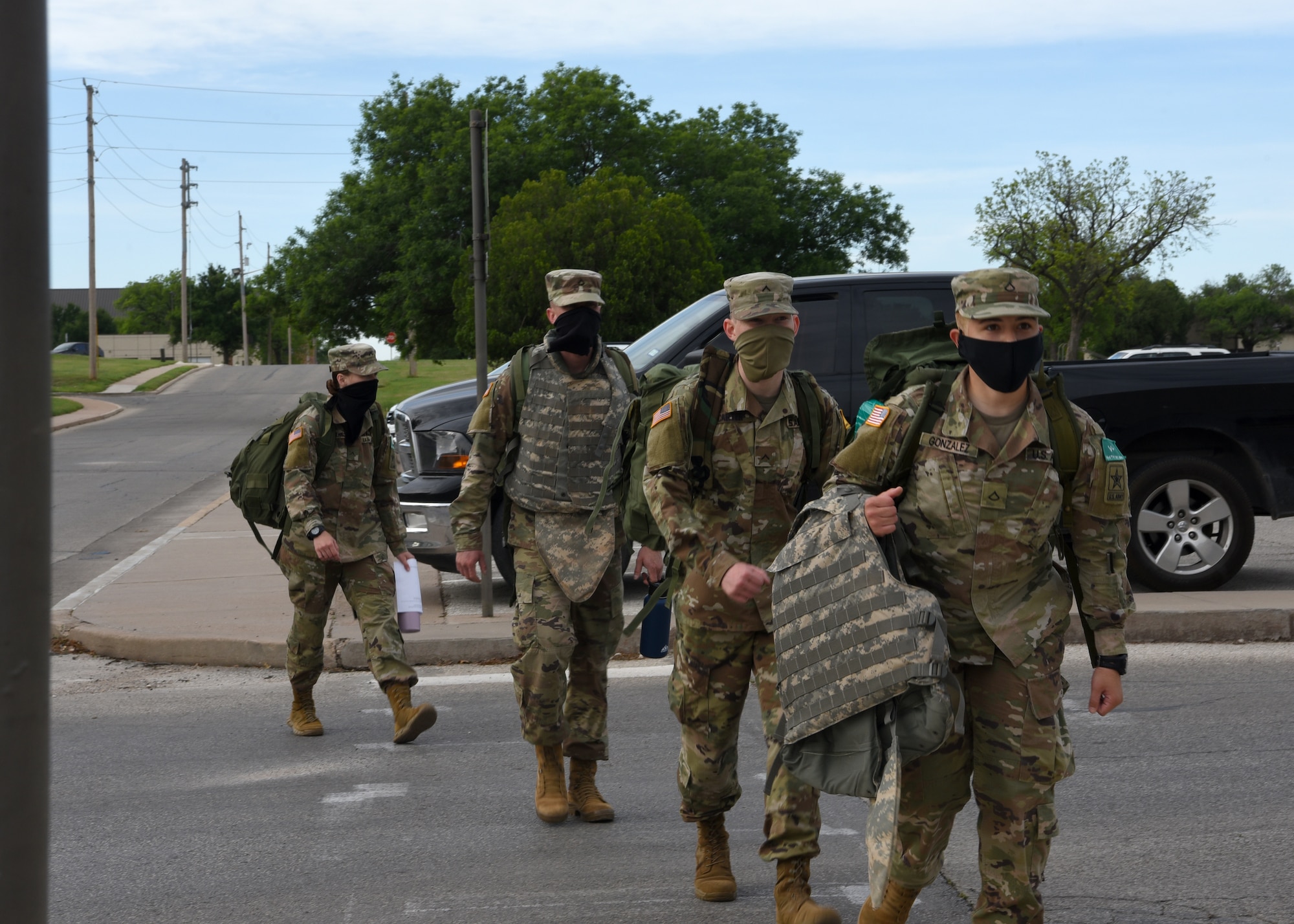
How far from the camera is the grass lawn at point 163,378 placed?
49188 mm

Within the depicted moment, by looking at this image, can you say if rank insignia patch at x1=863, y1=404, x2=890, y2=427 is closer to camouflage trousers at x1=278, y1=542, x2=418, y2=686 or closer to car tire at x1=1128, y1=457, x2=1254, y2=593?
camouflage trousers at x1=278, y1=542, x2=418, y2=686

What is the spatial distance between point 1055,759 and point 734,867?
4.98 ft

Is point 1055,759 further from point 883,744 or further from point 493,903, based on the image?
point 493,903

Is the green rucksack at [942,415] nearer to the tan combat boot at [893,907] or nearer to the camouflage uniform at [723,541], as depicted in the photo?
the camouflage uniform at [723,541]

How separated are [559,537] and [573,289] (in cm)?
96

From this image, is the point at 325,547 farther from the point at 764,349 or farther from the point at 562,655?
the point at 764,349

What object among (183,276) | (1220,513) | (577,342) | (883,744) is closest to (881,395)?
(883,744)

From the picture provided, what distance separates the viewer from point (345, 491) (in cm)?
637

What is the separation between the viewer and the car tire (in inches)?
358

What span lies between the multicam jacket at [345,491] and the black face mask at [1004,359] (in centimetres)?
361

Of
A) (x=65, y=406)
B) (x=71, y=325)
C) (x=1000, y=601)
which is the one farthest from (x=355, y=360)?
(x=71, y=325)

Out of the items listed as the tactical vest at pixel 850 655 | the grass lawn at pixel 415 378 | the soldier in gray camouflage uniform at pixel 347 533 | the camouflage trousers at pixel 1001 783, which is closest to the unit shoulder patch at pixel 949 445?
the tactical vest at pixel 850 655

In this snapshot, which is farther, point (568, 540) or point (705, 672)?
point (568, 540)

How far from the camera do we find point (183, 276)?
71.7 m
